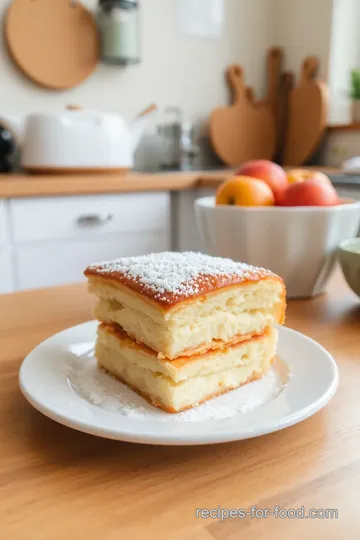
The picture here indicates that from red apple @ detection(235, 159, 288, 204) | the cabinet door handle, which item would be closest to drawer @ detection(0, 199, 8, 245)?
the cabinet door handle

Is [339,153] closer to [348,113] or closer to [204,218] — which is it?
[348,113]

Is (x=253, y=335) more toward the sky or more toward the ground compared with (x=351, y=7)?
more toward the ground

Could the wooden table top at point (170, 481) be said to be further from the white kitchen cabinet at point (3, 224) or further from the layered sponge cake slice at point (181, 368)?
the white kitchen cabinet at point (3, 224)

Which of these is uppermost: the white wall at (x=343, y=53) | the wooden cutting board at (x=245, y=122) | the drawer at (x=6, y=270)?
the white wall at (x=343, y=53)

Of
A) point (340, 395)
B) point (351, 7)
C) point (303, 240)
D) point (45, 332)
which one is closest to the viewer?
point (340, 395)

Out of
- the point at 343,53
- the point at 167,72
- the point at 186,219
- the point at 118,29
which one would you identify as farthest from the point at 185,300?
the point at 343,53

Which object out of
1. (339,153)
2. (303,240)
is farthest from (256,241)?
(339,153)

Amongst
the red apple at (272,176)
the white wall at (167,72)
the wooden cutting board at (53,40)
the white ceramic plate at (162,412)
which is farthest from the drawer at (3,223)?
the white ceramic plate at (162,412)

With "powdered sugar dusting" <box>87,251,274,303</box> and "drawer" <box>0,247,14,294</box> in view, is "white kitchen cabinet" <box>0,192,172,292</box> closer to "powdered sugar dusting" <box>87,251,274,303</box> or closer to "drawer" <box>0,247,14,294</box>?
"drawer" <box>0,247,14,294</box>
